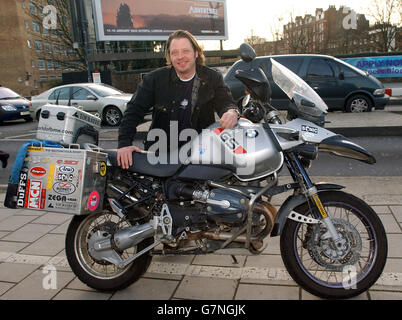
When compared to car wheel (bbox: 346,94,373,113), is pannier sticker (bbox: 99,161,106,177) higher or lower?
higher

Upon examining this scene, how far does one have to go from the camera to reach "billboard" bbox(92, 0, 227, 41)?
36.4 metres

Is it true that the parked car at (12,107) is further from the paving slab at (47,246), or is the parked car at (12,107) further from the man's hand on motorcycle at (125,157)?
the man's hand on motorcycle at (125,157)

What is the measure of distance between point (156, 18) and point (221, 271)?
1617 inches

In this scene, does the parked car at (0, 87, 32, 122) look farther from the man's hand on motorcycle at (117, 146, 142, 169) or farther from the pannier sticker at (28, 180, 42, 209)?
the man's hand on motorcycle at (117, 146, 142, 169)

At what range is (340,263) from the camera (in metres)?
2.69

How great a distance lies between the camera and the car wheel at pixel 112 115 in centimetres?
1325

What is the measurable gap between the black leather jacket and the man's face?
119mm

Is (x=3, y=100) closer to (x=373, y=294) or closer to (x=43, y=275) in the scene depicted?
(x=43, y=275)

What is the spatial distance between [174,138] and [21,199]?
1268 mm

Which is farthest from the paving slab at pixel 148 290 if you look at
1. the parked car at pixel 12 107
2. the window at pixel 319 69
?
the parked car at pixel 12 107

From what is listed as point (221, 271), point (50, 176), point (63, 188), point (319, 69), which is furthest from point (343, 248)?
point (319, 69)

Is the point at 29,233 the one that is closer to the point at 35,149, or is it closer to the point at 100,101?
the point at 35,149

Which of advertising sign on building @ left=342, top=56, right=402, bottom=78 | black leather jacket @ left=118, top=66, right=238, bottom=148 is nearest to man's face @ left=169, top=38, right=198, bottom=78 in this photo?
black leather jacket @ left=118, top=66, right=238, bottom=148

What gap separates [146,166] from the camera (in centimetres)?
275
